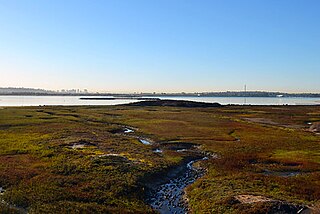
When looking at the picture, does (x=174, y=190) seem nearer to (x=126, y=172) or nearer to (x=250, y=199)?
(x=126, y=172)

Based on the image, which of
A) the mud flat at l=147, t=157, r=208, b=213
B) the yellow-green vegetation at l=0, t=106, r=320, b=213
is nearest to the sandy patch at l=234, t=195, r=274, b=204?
the yellow-green vegetation at l=0, t=106, r=320, b=213

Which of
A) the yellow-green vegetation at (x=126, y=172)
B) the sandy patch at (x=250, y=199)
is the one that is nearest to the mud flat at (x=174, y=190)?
the yellow-green vegetation at (x=126, y=172)

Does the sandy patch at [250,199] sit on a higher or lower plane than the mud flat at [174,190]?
higher

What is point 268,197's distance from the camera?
76.4ft

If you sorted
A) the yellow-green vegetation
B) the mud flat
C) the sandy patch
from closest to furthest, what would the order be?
the sandy patch → the yellow-green vegetation → the mud flat

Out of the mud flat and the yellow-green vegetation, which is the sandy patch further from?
the mud flat

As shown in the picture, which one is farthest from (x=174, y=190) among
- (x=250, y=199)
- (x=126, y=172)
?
(x=250, y=199)

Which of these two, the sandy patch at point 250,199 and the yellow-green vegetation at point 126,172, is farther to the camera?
the yellow-green vegetation at point 126,172

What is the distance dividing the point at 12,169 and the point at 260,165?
85.2 feet

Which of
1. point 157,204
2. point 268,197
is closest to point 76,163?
point 157,204

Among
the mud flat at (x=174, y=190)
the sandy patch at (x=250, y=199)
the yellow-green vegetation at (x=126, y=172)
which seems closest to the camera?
the sandy patch at (x=250, y=199)

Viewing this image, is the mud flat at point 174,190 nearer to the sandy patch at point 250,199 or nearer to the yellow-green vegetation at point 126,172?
the yellow-green vegetation at point 126,172

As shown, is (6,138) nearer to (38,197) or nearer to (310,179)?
(38,197)

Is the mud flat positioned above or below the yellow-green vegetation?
below
